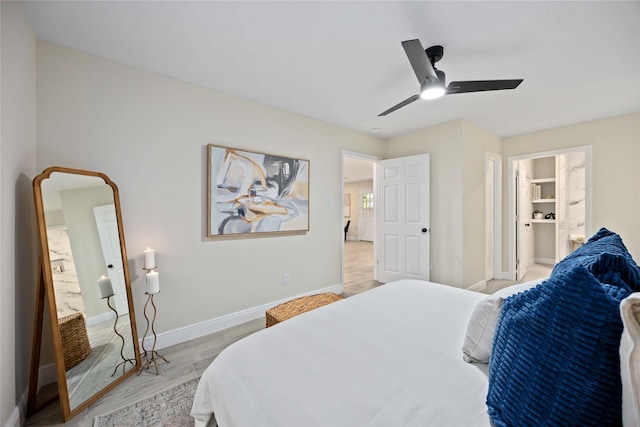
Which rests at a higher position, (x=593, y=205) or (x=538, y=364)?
(x=593, y=205)

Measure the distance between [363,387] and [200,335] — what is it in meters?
2.22

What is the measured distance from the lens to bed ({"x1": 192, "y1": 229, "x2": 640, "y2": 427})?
0.59 metres

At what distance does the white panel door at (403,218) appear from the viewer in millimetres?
3873

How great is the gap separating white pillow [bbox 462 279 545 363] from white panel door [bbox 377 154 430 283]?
114 inches

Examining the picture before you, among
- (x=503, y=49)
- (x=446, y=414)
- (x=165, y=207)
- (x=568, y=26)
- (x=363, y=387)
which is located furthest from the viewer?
(x=165, y=207)

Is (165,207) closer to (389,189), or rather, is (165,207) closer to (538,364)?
(538,364)

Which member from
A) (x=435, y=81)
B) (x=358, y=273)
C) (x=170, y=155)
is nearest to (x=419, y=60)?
(x=435, y=81)

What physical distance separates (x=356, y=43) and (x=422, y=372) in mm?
2095

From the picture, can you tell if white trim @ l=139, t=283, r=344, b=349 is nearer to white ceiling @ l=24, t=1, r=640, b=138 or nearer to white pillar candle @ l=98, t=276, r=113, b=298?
white pillar candle @ l=98, t=276, r=113, b=298

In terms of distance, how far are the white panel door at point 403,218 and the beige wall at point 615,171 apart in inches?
85.2

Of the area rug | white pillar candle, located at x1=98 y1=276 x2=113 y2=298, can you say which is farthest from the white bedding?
white pillar candle, located at x1=98 y1=276 x2=113 y2=298

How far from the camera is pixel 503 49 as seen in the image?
205cm

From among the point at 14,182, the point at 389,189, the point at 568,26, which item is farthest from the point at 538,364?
the point at 389,189

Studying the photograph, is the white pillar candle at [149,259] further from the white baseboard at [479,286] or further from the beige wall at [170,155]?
the white baseboard at [479,286]
